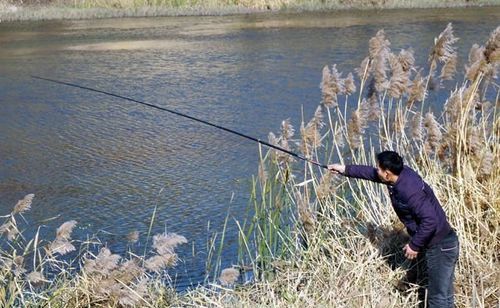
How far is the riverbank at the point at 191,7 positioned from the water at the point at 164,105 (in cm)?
162

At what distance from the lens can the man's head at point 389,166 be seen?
408 cm

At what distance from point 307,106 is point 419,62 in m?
2.65

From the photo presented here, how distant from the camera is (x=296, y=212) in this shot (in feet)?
17.6

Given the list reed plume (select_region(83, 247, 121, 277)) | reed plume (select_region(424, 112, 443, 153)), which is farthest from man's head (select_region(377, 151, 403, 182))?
reed plume (select_region(83, 247, 121, 277))

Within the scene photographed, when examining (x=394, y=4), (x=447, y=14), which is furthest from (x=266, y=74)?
(x=394, y=4)

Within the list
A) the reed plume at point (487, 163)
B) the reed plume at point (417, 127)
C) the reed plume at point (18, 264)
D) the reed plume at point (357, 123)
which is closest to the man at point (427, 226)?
the reed plume at point (487, 163)

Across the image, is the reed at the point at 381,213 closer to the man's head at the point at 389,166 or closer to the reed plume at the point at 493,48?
the reed plume at the point at 493,48

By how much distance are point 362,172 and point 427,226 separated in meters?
0.39

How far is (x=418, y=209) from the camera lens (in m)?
4.07

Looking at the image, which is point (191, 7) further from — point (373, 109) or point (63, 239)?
point (63, 239)

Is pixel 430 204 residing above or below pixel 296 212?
above

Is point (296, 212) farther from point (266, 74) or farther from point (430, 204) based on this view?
point (266, 74)

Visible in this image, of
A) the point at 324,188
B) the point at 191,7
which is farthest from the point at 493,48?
the point at 191,7

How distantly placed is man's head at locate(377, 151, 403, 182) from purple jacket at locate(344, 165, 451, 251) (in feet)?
0.11
